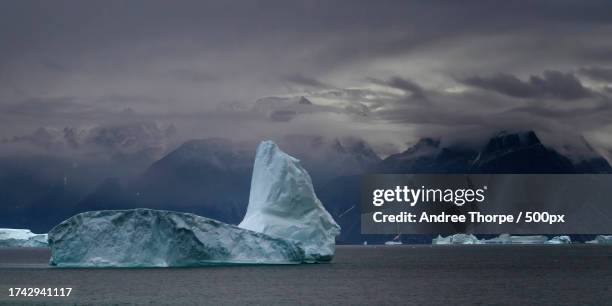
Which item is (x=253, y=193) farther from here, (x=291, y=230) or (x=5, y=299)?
(x=5, y=299)

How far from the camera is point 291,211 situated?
72.0m

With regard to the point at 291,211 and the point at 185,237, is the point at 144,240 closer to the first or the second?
the point at 185,237

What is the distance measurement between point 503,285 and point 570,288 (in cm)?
470

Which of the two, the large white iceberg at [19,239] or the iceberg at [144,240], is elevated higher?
the iceberg at [144,240]

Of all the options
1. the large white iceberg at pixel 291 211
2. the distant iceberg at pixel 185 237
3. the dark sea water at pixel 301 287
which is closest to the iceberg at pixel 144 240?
the distant iceberg at pixel 185 237

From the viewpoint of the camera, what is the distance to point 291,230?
70.6m

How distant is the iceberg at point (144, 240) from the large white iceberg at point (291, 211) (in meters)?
5.63

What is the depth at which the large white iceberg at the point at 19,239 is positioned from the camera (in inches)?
6448

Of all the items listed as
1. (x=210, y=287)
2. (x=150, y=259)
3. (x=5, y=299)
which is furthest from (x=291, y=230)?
(x=5, y=299)

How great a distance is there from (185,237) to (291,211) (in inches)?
471

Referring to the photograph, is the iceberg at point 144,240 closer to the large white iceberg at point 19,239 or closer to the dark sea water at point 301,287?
the dark sea water at point 301,287

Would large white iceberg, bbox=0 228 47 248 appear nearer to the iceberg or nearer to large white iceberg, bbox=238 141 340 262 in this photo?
large white iceberg, bbox=238 141 340 262

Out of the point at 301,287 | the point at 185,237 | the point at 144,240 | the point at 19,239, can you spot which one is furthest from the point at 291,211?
the point at 19,239

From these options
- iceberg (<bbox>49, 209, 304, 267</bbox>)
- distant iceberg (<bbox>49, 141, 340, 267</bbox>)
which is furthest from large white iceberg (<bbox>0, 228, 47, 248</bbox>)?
iceberg (<bbox>49, 209, 304, 267</bbox>)
